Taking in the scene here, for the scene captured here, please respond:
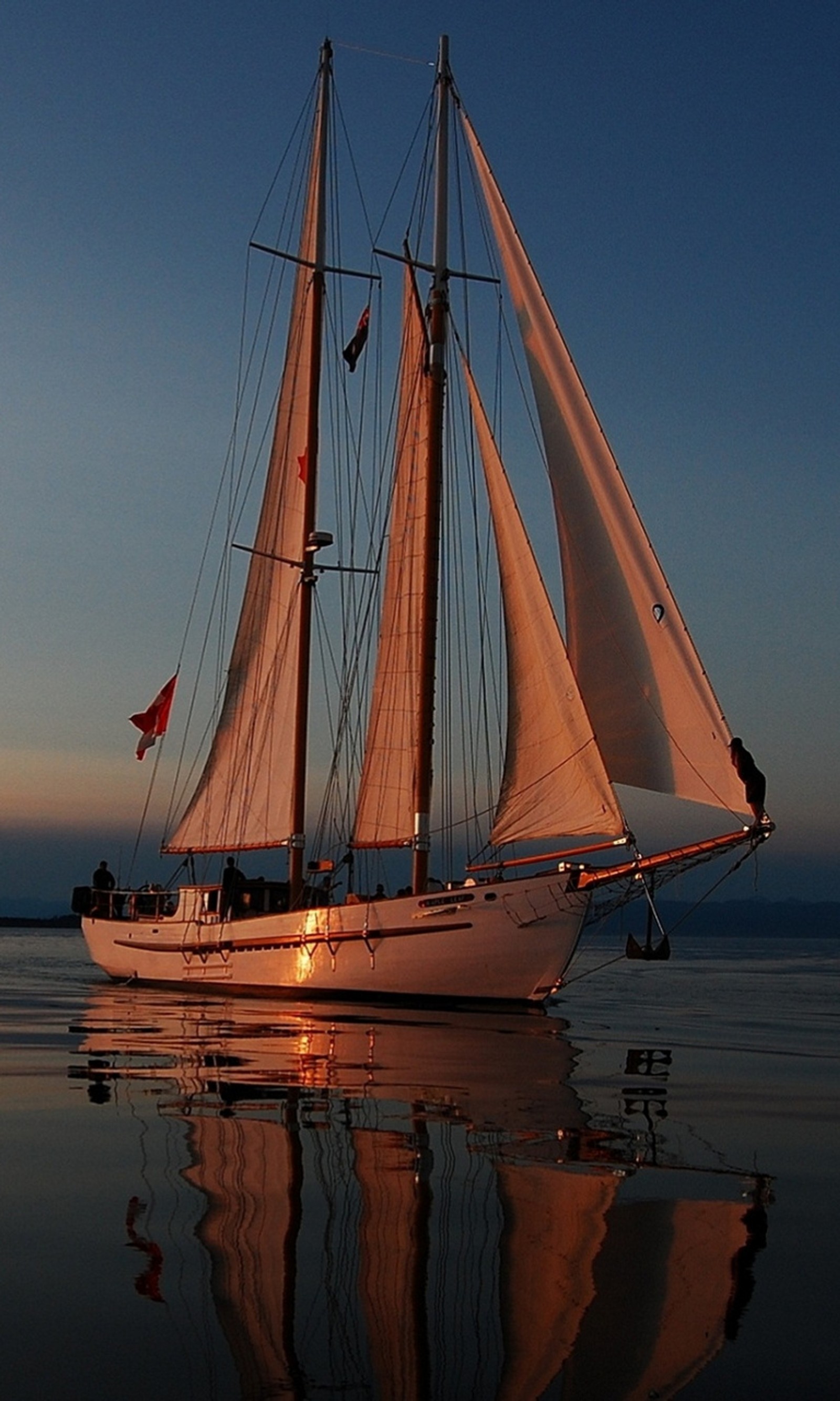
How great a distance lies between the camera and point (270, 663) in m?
39.4

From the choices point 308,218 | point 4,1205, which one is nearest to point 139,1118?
point 4,1205

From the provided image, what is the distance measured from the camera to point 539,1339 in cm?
612

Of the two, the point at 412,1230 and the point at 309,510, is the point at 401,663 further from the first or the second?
the point at 412,1230

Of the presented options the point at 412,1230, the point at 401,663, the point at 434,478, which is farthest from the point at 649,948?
the point at 412,1230

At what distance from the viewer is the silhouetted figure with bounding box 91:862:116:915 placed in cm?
4488

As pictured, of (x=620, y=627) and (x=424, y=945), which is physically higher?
(x=620, y=627)

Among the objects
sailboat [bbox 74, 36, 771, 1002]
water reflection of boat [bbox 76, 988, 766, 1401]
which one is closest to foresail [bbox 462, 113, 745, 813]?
sailboat [bbox 74, 36, 771, 1002]

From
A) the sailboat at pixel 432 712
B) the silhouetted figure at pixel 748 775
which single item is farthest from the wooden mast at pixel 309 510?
the silhouetted figure at pixel 748 775

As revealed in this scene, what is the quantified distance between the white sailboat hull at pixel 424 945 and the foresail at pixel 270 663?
13.5 ft

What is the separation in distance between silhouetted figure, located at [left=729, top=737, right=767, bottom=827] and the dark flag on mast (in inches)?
737

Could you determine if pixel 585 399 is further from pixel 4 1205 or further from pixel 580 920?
pixel 4 1205

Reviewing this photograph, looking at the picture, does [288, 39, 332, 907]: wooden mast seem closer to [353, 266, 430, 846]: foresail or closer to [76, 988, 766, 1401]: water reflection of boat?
[353, 266, 430, 846]: foresail

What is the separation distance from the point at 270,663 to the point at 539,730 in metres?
12.1

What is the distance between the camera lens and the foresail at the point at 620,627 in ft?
90.0
